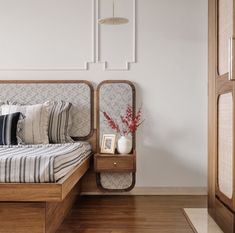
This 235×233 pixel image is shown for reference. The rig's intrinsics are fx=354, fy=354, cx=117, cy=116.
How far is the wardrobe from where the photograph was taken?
234 centimetres

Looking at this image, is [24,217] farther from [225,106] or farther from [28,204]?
[225,106]

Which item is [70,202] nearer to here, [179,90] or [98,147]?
[98,147]

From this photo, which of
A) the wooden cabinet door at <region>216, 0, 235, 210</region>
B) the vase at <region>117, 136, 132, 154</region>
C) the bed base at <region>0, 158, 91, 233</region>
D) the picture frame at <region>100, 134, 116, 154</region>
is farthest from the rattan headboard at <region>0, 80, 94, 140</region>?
the bed base at <region>0, 158, 91, 233</region>

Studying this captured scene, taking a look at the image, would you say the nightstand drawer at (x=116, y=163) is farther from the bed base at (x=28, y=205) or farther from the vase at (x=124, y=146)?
the bed base at (x=28, y=205)

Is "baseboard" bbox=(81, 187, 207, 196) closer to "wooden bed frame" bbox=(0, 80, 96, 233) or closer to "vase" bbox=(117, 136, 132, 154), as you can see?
"vase" bbox=(117, 136, 132, 154)

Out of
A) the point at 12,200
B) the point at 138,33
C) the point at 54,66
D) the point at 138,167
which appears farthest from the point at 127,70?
the point at 12,200

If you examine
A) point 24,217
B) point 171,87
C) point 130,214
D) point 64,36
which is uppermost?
point 64,36

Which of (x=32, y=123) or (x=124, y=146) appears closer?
(x=32, y=123)

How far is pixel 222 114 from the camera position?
2.62 metres

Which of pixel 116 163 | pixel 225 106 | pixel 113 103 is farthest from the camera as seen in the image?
pixel 113 103

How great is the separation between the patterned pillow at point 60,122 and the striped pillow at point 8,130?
446mm

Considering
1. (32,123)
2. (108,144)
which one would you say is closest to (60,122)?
(32,123)

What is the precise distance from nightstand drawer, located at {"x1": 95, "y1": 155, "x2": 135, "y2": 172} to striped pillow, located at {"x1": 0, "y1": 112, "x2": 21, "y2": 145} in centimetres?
84

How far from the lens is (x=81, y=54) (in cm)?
382
